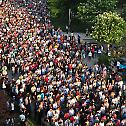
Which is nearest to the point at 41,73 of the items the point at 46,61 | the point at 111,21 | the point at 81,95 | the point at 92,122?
the point at 46,61

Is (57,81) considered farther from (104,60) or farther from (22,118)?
(104,60)

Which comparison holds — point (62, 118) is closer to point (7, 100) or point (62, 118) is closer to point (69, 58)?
point (7, 100)

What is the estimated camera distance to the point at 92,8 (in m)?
63.8

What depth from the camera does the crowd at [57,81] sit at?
117 feet

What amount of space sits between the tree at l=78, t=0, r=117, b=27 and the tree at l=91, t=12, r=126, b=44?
7.83 m

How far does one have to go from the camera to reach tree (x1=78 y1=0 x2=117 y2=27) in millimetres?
63750

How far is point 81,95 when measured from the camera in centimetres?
3875

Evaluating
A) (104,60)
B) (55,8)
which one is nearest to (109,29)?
(104,60)

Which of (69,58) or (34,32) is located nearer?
(69,58)

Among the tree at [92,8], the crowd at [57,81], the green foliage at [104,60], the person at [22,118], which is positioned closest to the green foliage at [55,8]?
the tree at [92,8]

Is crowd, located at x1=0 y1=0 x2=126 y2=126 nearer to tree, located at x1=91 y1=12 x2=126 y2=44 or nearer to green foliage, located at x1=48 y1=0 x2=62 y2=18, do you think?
tree, located at x1=91 y1=12 x2=126 y2=44

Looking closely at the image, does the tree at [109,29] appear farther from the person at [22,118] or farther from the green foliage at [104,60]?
the person at [22,118]

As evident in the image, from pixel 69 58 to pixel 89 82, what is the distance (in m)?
7.62

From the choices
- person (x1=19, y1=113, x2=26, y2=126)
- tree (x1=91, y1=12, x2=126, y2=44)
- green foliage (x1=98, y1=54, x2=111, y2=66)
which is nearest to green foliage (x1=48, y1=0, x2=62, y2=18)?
tree (x1=91, y1=12, x2=126, y2=44)
